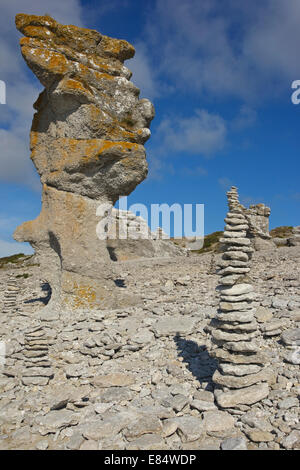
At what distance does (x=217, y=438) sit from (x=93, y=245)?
721 centimetres

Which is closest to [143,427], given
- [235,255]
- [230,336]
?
[230,336]

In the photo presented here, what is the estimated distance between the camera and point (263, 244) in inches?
1212

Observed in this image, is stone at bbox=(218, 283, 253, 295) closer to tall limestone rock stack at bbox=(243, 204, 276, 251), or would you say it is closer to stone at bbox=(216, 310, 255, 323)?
stone at bbox=(216, 310, 255, 323)

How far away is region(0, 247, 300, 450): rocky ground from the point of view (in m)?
4.71

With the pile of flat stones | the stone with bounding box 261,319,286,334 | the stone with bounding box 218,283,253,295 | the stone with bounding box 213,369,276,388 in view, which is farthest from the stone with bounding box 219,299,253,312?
the pile of flat stones

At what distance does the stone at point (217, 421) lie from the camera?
4.79 meters

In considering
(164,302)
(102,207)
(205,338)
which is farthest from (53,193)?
(205,338)

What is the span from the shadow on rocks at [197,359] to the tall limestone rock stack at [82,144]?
3760mm

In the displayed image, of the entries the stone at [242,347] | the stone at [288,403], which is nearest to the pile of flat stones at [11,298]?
the stone at [242,347]

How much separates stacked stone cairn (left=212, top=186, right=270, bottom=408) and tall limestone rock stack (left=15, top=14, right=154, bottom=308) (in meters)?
5.48

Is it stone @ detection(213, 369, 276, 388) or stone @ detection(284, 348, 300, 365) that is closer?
stone @ detection(213, 369, 276, 388)

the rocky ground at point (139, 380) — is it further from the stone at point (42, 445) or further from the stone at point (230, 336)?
the stone at point (230, 336)

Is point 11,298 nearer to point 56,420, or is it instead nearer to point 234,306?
point 56,420

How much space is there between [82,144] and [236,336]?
7685mm
